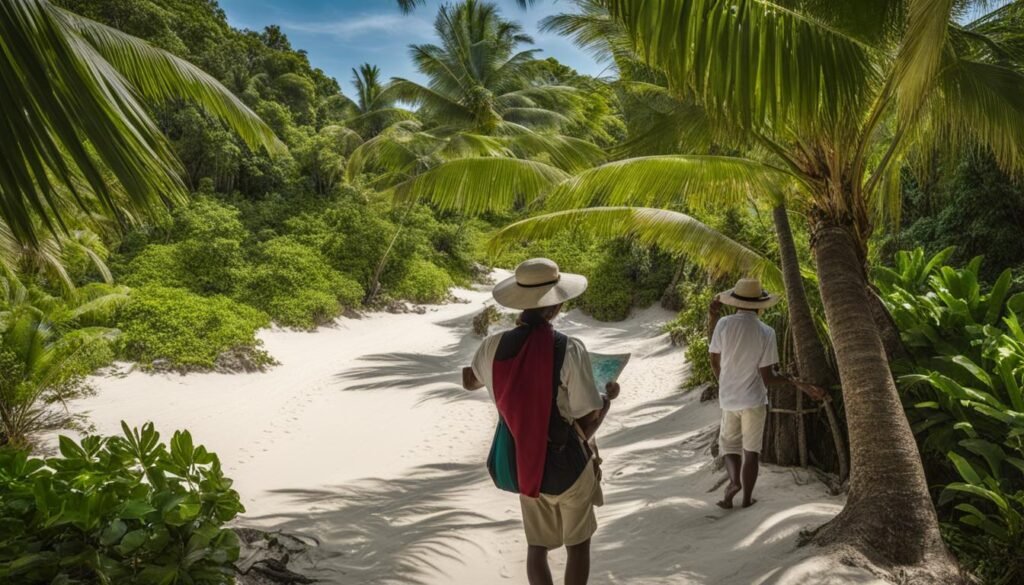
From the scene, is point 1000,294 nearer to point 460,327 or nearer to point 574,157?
point 574,157

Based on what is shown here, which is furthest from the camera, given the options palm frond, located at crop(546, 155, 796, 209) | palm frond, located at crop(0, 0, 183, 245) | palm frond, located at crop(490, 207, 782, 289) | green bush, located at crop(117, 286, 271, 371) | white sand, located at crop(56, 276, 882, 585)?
green bush, located at crop(117, 286, 271, 371)

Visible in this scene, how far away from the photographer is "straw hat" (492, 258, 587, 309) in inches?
103

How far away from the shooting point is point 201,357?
10.2 metres

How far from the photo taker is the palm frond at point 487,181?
6555 millimetres

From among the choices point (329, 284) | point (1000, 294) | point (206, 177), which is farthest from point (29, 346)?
point (206, 177)

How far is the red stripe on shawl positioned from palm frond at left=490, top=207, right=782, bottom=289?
11.6ft

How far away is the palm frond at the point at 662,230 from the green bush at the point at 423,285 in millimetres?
14344

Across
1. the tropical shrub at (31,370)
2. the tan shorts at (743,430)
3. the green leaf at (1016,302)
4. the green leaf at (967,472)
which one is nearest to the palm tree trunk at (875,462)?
the green leaf at (967,472)

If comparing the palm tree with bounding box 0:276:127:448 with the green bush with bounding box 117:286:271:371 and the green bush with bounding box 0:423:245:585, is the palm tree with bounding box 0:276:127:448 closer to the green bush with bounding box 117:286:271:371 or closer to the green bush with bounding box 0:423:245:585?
the green bush with bounding box 117:286:271:371

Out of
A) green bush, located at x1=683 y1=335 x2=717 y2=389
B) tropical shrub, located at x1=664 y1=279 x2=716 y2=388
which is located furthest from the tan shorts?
green bush, located at x1=683 y1=335 x2=717 y2=389

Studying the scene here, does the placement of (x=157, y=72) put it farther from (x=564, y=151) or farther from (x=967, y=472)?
(x=967, y=472)

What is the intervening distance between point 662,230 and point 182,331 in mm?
9151

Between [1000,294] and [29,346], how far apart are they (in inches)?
360

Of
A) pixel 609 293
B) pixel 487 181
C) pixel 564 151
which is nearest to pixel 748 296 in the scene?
pixel 487 181
